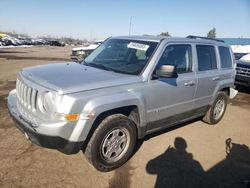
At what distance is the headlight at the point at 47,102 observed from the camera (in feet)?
10.5

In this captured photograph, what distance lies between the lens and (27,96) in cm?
362

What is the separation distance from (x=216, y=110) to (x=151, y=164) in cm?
Result: 296

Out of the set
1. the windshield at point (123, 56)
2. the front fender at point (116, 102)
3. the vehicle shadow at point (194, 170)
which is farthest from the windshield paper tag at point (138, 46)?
the vehicle shadow at point (194, 170)

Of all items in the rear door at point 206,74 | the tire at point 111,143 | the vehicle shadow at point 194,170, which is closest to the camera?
the tire at point 111,143

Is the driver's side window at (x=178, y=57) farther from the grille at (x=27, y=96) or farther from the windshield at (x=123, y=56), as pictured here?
the grille at (x=27, y=96)

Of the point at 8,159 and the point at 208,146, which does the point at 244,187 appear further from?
the point at 8,159

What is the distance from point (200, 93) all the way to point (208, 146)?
1.07 m

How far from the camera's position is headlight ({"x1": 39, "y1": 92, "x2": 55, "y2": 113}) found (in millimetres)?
3210

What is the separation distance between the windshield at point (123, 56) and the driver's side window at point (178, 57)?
258 mm

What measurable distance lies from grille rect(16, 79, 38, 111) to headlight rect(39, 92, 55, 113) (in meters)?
0.17

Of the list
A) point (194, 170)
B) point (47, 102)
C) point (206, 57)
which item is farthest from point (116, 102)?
point (206, 57)

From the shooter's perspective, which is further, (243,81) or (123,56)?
(243,81)

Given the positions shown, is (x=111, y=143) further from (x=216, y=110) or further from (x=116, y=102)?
(x=216, y=110)

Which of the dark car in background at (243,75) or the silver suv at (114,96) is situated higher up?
the silver suv at (114,96)
